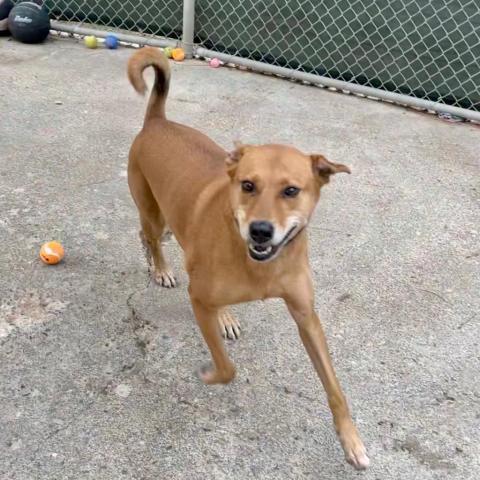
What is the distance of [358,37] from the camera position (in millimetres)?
5770

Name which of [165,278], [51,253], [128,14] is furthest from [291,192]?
[128,14]

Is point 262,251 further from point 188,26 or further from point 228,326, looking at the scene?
point 188,26

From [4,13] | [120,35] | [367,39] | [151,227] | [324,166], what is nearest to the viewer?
[324,166]

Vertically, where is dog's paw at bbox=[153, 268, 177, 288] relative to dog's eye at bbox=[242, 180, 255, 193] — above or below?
below

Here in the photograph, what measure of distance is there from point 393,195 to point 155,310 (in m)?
1.85

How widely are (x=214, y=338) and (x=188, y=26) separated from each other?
4.22 m

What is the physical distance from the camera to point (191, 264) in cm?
261

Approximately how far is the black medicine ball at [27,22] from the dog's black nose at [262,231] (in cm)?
472

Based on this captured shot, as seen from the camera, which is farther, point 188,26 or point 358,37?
point 188,26

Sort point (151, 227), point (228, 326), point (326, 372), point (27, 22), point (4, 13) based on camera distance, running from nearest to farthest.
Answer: point (326, 372), point (228, 326), point (151, 227), point (27, 22), point (4, 13)

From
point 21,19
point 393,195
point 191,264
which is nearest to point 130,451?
point 191,264

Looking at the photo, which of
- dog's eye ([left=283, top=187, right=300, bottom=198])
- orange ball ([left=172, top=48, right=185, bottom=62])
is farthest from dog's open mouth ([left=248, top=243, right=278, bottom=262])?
orange ball ([left=172, top=48, right=185, bottom=62])

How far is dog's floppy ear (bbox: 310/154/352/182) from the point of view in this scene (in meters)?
2.39

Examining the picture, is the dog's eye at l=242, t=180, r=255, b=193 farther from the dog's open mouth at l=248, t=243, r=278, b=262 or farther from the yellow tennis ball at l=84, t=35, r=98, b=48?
the yellow tennis ball at l=84, t=35, r=98, b=48
